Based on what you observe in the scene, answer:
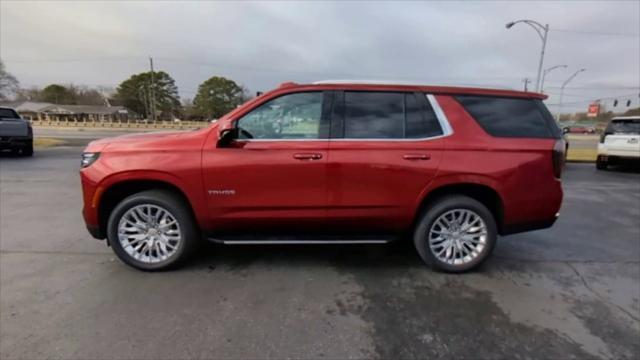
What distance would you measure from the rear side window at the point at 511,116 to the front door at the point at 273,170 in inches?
60.5

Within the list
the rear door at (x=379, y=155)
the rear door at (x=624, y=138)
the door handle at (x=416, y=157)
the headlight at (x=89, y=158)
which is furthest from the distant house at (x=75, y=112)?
the door handle at (x=416, y=157)

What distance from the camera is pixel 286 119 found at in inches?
141

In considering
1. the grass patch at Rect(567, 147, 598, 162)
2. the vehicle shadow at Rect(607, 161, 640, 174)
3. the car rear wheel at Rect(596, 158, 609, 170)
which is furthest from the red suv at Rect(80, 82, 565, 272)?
the grass patch at Rect(567, 147, 598, 162)

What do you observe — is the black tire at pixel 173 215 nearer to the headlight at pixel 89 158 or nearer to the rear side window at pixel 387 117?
the headlight at pixel 89 158

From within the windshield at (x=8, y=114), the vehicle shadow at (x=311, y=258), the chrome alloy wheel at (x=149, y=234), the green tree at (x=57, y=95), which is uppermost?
the green tree at (x=57, y=95)

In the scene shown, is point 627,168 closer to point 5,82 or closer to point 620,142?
point 620,142

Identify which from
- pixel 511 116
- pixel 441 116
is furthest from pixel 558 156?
pixel 441 116

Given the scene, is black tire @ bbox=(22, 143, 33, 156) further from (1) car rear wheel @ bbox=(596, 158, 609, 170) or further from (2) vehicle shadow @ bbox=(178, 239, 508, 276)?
(1) car rear wheel @ bbox=(596, 158, 609, 170)

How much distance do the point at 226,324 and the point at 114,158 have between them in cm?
192

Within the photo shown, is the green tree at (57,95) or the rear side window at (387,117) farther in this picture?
the green tree at (57,95)

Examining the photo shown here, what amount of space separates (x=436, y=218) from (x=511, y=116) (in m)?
1.29

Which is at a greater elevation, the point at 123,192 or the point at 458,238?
the point at 123,192

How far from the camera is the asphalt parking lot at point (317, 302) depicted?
252cm

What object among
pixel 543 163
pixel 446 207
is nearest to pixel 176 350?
pixel 446 207
